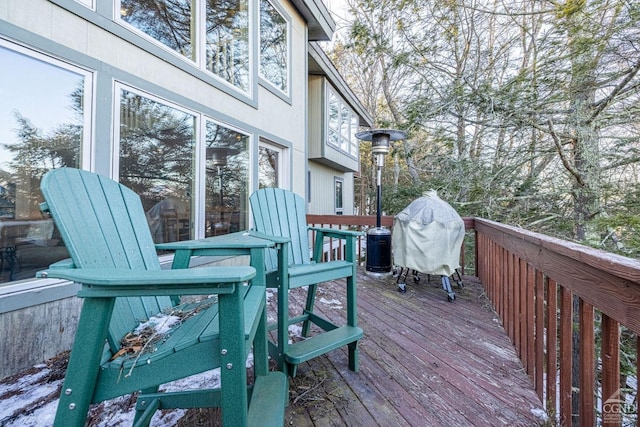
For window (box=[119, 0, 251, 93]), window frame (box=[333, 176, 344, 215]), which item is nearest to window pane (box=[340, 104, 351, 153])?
window frame (box=[333, 176, 344, 215])

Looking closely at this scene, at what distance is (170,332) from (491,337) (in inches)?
86.6

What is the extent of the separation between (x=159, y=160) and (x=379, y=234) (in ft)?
8.35

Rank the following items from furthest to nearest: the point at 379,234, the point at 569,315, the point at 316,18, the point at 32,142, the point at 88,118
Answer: the point at 316,18 → the point at 379,234 → the point at 88,118 → the point at 32,142 → the point at 569,315

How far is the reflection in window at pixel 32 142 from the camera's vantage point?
5.62 feet

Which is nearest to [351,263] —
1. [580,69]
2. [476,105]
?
[476,105]

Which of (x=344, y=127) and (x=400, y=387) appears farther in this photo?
(x=344, y=127)

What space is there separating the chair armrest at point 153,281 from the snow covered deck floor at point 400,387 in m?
0.91

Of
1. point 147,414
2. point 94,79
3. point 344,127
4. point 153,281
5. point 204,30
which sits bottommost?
point 147,414

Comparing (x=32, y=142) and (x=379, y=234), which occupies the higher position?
(x=32, y=142)

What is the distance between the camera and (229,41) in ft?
11.2

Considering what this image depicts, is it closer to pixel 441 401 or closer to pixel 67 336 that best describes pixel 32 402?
pixel 67 336

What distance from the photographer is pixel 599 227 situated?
297 cm

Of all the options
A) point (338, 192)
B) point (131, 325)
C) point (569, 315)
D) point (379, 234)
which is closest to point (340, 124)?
point (338, 192)

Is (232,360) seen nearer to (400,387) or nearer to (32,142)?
(400,387)
